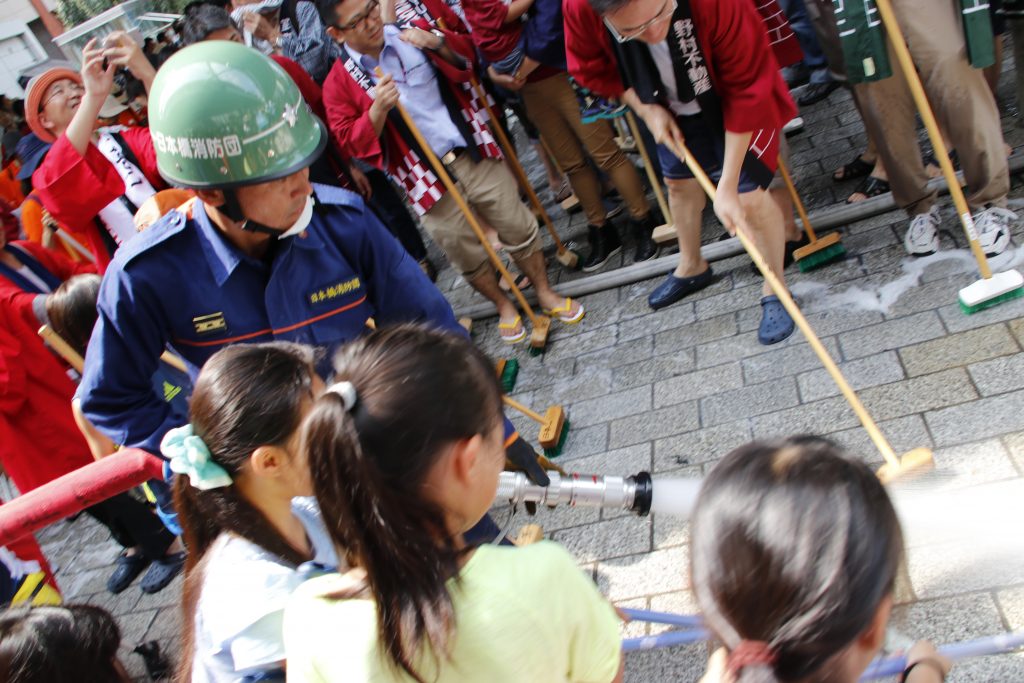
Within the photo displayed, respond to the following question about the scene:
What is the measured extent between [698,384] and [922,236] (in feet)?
4.63

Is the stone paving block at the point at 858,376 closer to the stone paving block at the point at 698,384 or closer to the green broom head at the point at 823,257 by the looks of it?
the stone paving block at the point at 698,384

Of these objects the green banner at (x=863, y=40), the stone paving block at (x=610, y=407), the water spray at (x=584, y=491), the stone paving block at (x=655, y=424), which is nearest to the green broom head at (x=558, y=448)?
the stone paving block at (x=610, y=407)

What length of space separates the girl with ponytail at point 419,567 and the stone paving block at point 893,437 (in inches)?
81.0

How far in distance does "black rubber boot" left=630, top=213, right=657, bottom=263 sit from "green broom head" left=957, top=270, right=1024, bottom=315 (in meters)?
2.18

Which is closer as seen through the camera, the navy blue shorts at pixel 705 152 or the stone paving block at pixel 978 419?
the stone paving block at pixel 978 419

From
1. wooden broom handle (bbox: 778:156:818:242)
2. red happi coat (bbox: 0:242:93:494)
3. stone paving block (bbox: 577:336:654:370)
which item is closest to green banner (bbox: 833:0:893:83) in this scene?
wooden broom handle (bbox: 778:156:818:242)

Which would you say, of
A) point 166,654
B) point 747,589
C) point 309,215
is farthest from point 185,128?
point 166,654

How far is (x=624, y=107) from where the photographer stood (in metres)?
5.13

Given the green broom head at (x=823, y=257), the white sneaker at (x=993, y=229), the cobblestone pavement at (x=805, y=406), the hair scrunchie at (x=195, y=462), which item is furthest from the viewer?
the green broom head at (x=823, y=257)

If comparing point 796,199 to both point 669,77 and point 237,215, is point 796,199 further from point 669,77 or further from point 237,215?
point 237,215

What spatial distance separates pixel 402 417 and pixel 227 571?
28.6 inches

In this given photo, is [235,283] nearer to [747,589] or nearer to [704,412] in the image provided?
[747,589]

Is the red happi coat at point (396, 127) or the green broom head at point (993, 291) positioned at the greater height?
the red happi coat at point (396, 127)

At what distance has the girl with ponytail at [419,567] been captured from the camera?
1.48m
